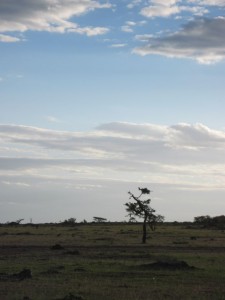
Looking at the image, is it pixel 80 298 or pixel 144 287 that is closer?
pixel 80 298

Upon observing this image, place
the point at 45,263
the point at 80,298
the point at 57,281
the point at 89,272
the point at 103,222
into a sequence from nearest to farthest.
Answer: the point at 80,298 < the point at 57,281 < the point at 89,272 < the point at 45,263 < the point at 103,222

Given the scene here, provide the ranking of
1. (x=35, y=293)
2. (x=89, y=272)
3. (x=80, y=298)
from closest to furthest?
1. (x=80, y=298)
2. (x=35, y=293)
3. (x=89, y=272)

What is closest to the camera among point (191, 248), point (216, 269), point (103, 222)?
point (216, 269)

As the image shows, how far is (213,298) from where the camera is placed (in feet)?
66.9

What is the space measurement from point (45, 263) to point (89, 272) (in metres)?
5.57

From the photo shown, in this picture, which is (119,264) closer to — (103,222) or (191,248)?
(191,248)

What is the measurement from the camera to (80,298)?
1923 centimetres

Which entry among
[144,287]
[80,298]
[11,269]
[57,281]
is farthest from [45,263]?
[80,298]

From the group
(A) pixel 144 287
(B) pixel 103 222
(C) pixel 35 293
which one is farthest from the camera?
(B) pixel 103 222

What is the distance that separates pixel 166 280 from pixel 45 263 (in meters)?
9.75

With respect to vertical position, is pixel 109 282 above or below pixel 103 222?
below

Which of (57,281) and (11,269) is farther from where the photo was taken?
(11,269)

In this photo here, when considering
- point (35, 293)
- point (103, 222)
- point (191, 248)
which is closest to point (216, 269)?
point (35, 293)

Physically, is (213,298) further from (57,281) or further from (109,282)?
(57,281)
